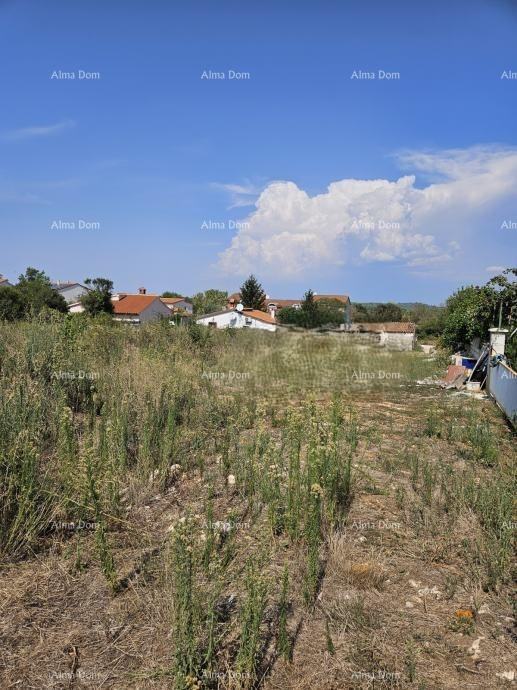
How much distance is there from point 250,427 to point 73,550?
3816mm

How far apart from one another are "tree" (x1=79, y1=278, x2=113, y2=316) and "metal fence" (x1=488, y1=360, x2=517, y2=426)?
34.7 meters

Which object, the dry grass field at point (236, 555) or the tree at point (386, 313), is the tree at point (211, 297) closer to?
the tree at point (386, 313)

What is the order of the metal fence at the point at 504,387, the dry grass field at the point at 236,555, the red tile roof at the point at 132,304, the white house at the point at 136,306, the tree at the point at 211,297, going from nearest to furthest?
the dry grass field at the point at 236,555, the metal fence at the point at 504,387, the white house at the point at 136,306, the red tile roof at the point at 132,304, the tree at the point at 211,297

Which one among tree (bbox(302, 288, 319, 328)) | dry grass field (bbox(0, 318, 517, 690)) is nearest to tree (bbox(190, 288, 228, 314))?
tree (bbox(302, 288, 319, 328))

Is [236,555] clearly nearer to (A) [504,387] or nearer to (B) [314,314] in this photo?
(A) [504,387]

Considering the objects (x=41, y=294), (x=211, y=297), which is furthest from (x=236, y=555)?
(x=211, y=297)

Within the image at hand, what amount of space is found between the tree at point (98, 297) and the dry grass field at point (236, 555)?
38.0 m

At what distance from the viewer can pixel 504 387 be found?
9.66m

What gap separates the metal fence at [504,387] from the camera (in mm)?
8484

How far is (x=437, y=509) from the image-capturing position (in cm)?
415

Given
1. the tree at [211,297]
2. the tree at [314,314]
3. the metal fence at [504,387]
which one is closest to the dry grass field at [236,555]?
the metal fence at [504,387]

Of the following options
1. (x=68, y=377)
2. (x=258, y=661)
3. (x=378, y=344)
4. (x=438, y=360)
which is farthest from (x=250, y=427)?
(x=438, y=360)

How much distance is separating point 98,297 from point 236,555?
44.6 meters

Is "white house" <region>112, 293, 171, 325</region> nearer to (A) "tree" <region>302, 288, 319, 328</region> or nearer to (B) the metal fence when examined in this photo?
(A) "tree" <region>302, 288, 319, 328</region>
